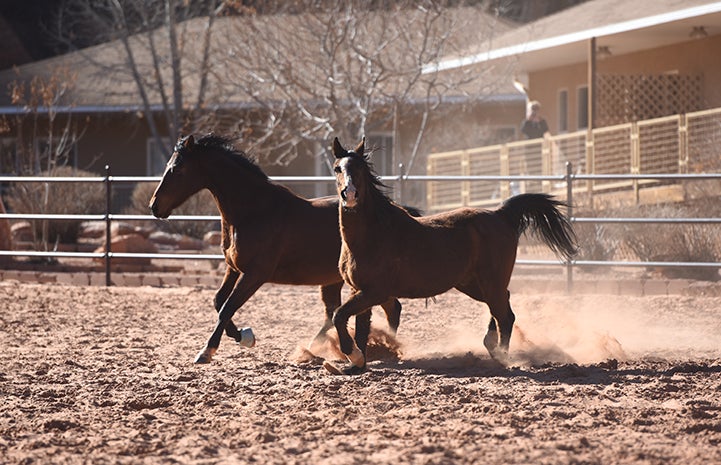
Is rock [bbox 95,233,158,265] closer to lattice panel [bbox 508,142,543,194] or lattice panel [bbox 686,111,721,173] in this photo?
lattice panel [bbox 508,142,543,194]

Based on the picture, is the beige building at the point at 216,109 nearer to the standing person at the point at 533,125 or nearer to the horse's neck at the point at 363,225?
the standing person at the point at 533,125

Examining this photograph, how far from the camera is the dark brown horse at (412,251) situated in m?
7.85

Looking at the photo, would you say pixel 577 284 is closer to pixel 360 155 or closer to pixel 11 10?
pixel 360 155

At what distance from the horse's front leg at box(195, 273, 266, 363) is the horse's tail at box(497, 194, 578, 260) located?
1.95 metres

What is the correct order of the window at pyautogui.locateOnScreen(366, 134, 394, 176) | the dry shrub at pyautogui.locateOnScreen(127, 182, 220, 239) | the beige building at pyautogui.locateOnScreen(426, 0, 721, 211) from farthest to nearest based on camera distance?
1. the window at pyautogui.locateOnScreen(366, 134, 394, 176)
2. the dry shrub at pyautogui.locateOnScreen(127, 182, 220, 239)
3. the beige building at pyautogui.locateOnScreen(426, 0, 721, 211)

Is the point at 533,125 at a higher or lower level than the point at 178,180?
higher

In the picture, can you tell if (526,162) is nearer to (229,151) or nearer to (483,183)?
(483,183)

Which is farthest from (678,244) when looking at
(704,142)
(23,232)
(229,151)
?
(23,232)

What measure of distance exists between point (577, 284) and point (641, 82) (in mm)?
8950

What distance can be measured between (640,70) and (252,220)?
1587 centimetres

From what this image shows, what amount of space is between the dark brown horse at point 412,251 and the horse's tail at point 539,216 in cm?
1

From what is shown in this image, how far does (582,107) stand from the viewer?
2453 cm

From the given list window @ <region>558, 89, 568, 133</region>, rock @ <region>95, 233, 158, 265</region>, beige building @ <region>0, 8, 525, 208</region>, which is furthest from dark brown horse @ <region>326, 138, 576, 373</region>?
window @ <region>558, 89, 568, 133</region>

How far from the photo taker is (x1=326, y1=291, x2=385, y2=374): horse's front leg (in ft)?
25.6
